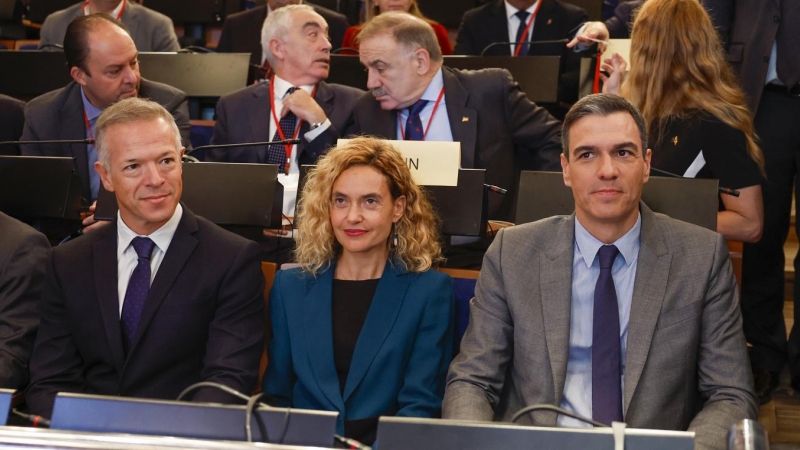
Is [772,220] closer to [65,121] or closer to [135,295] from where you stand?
[135,295]

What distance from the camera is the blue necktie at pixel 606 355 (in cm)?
221

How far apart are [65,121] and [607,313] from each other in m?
2.70

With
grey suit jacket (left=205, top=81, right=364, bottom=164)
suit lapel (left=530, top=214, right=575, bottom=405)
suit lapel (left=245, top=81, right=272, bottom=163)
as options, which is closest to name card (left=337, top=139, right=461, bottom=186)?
suit lapel (left=530, top=214, right=575, bottom=405)

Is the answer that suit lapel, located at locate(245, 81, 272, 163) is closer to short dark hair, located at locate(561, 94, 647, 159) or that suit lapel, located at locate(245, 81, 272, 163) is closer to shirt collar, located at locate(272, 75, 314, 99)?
shirt collar, located at locate(272, 75, 314, 99)

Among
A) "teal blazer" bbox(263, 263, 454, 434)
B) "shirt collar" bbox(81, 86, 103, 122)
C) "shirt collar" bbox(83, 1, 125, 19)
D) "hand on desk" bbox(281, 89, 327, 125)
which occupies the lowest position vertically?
"teal blazer" bbox(263, 263, 454, 434)

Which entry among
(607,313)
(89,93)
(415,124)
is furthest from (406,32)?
(607,313)

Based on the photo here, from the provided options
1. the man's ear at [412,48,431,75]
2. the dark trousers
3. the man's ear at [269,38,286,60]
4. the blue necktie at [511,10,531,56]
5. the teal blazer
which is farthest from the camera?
the blue necktie at [511,10,531,56]

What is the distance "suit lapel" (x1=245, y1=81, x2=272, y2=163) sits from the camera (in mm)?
4039

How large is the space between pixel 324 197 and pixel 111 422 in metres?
1.25

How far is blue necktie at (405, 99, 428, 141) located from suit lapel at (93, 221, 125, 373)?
155 cm

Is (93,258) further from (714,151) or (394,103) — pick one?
(714,151)

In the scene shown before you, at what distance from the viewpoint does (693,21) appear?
3273 millimetres

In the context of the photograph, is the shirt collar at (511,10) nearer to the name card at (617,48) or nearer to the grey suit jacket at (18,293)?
the name card at (617,48)

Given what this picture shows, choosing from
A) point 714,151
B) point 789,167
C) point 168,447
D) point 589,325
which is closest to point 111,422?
point 168,447
